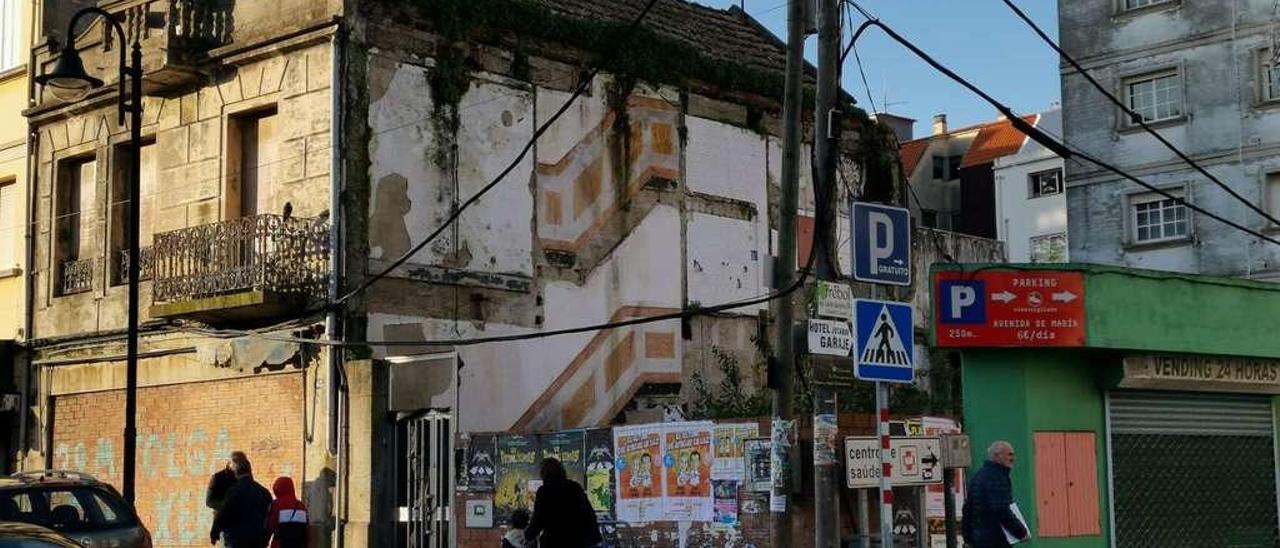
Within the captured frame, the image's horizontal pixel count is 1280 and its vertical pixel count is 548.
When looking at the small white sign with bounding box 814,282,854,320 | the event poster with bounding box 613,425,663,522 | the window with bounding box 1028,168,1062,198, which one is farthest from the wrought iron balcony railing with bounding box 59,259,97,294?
the window with bounding box 1028,168,1062,198

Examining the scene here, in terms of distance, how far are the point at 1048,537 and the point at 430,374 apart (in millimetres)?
8394

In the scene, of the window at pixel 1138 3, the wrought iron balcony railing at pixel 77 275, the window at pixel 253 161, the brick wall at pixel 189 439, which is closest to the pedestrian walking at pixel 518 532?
the brick wall at pixel 189 439

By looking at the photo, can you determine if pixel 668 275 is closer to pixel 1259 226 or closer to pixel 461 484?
pixel 461 484

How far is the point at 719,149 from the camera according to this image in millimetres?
27016

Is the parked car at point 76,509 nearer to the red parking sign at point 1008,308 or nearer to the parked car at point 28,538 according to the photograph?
the parked car at point 28,538

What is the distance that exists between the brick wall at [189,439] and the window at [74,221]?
6.63 ft

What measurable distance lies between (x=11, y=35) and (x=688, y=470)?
17051 mm

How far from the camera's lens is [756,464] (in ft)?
53.4

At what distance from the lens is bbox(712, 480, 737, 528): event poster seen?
1653 centimetres

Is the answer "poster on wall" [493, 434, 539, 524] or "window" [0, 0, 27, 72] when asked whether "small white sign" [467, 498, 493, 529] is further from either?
"window" [0, 0, 27, 72]

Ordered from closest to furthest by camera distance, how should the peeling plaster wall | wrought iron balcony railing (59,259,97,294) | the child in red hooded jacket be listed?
the child in red hooded jacket → wrought iron balcony railing (59,259,97,294) → the peeling plaster wall

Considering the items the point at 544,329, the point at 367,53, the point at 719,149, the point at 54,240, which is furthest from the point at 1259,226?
the point at 54,240

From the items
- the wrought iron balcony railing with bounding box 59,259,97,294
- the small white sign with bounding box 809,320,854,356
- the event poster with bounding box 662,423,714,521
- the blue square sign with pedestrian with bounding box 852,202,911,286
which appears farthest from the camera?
the wrought iron balcony railing with bounding box 59,259,97,294

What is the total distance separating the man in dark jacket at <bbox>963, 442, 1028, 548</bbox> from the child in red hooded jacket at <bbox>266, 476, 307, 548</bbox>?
8.13 meters
